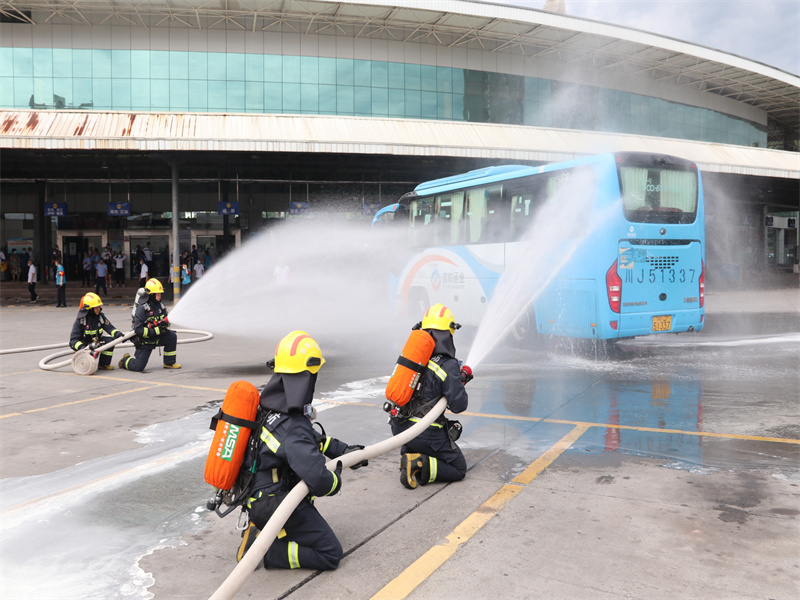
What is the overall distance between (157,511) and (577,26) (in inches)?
1179

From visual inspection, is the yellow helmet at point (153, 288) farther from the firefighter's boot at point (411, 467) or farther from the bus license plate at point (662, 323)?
the bus license plate at point (662, 323)

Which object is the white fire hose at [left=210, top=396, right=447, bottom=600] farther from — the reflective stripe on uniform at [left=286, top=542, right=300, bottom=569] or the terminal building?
the terminal building

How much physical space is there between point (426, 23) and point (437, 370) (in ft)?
89.7

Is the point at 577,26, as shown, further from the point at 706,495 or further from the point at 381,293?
the point at 706,495

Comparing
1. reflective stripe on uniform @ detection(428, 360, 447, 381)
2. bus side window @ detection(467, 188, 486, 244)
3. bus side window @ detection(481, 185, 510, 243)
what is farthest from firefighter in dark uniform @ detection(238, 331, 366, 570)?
bus side window @ detection(467, 188, 486, 244)

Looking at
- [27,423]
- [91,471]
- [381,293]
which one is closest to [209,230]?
[381,293]

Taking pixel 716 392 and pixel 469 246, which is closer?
pixel 716 392

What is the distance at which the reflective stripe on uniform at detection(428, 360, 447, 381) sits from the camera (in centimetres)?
500

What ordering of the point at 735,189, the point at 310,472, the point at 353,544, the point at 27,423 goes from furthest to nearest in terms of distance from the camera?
the point at 735,189
the point at 27,423
the point at 353,544
the point at 310,472

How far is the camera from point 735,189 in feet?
115

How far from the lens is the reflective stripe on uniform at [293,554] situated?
11.8ft

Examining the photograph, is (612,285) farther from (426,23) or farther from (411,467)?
(426,23)

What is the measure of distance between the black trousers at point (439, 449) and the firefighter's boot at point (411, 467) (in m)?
0.06

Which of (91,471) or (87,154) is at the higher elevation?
(87,154)
